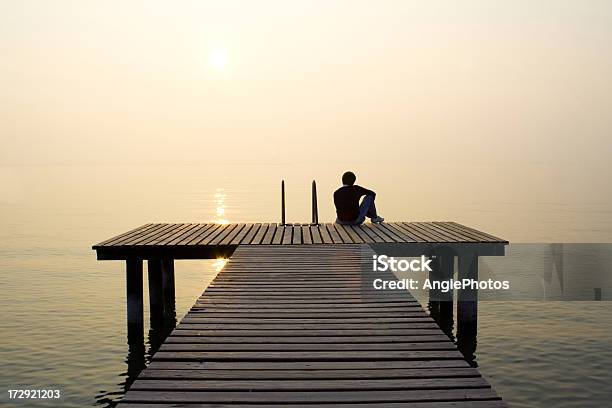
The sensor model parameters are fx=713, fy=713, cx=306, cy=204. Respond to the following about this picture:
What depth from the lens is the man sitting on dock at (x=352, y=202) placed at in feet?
55.5

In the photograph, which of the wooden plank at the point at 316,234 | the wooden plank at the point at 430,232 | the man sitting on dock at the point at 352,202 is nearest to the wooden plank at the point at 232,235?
the wooden plank at the point at 316,234

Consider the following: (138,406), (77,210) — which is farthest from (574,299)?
(77,210)

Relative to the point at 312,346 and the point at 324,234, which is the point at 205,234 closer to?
the point at 324,234

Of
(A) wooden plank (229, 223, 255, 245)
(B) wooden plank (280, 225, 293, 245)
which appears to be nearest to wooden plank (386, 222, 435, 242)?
(B) wooden plank (280, 225, 293, 245)

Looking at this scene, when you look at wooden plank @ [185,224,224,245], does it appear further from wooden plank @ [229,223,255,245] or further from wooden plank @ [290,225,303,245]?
wooden plank @ [290,225,303,245]

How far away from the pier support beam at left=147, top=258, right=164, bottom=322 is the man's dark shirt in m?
4.47

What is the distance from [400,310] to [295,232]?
837cm

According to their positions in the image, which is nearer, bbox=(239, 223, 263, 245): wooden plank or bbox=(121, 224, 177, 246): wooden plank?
bbox=(121, 224, 177, 246): wooden plank

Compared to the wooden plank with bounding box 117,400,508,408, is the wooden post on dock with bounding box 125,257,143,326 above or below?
below

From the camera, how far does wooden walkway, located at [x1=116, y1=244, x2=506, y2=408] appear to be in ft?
17.5

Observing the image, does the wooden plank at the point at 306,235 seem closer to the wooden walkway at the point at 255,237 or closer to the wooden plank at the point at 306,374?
the wooden walkway at the point at 255,237

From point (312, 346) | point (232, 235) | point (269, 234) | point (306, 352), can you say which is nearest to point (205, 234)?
point (232, 235)

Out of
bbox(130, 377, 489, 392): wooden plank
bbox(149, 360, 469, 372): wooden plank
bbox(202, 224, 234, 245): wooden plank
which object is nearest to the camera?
bbox(130, 377, 489, 392): wooden plank

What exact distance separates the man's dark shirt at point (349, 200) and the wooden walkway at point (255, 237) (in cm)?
30
